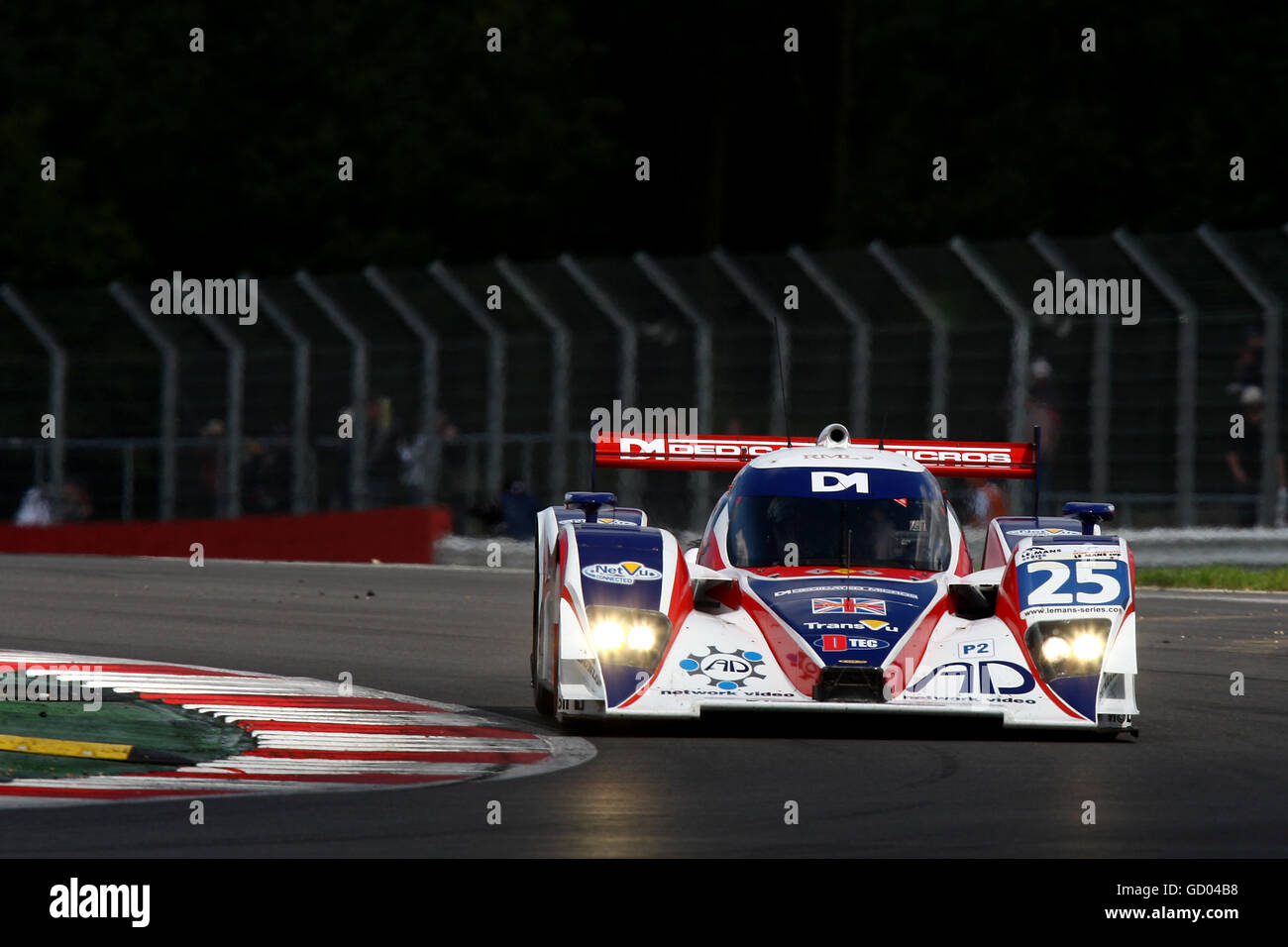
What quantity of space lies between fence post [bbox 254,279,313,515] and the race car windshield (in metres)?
15.7

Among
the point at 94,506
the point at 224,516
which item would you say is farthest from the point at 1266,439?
the point at 94,506

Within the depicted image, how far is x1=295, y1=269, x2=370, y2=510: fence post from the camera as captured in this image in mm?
26125

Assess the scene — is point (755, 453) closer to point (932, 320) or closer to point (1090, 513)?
point (1090, 513)

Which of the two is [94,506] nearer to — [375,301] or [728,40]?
[375,301]

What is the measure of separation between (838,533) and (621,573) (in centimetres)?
112

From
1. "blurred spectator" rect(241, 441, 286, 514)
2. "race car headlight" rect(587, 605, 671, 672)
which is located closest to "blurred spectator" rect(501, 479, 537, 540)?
"blurred spectator" rect(241, 441, 286, 514)

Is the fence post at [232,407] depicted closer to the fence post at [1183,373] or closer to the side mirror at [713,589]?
the fence post at [1183,373]

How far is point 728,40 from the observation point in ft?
180

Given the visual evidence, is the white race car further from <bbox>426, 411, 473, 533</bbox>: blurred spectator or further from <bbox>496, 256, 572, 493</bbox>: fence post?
<bbox>426, 411, 473, 533</bbox>: blurred spectator

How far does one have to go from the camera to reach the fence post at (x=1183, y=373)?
2209cm

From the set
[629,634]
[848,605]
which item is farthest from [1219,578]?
[629,634]

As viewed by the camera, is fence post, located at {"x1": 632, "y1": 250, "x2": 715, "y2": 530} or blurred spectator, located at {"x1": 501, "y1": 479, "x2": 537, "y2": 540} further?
fence post, located at {"x1": 632, "y1": 250, "x2": 715, "y2": 530}

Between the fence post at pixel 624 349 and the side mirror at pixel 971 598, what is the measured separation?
555 inches

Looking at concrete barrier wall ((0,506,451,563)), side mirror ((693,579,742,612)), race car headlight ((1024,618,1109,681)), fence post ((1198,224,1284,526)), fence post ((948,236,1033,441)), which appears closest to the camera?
race car headlight ((1024,618,1109,681))
